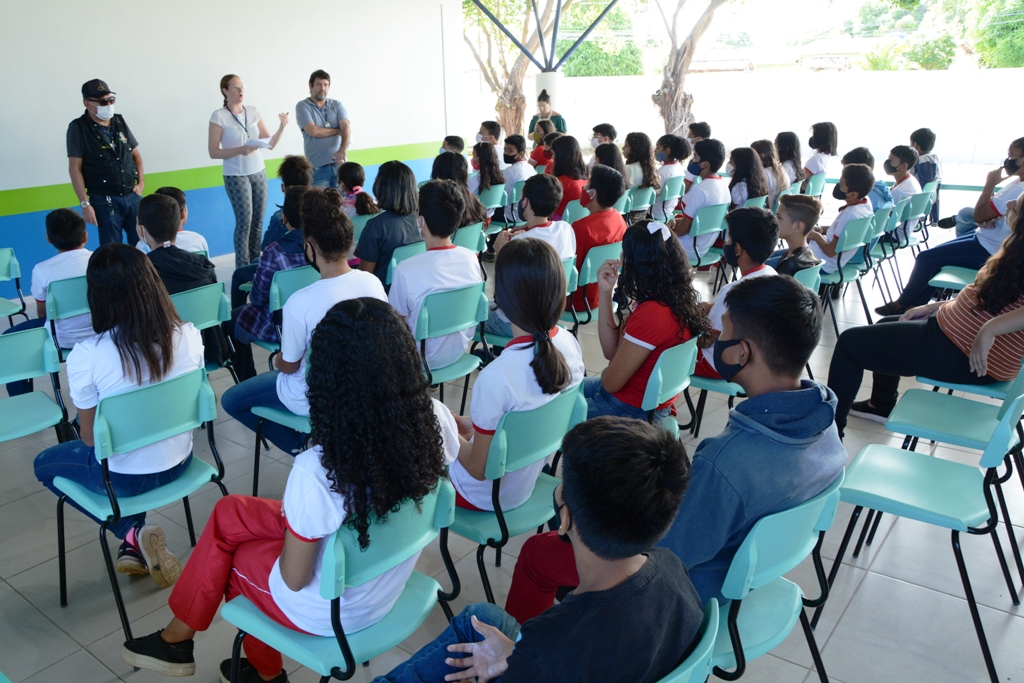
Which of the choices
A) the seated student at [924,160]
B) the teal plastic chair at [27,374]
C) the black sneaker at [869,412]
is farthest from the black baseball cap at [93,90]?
the seated student at [924,160]

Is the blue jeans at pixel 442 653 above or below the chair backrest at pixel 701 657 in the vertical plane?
below

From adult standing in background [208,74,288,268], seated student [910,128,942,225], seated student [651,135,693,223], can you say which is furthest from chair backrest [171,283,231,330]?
seated student [910,128,942,225]

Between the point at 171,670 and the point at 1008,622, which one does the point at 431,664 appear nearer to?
the point at 171,670

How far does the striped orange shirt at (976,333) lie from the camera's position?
8.95ft

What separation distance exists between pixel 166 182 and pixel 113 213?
5.01 ft

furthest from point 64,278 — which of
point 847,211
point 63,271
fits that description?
point 847,211

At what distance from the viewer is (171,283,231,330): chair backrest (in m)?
3.19

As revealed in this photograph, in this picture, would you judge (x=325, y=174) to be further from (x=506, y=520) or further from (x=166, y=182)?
(x=506, y=520)

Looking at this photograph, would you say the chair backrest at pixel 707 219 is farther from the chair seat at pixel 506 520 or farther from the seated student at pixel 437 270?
the chair seat at pixel 506 520

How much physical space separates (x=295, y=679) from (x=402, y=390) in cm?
109

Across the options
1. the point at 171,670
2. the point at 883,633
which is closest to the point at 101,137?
the point at 171,670

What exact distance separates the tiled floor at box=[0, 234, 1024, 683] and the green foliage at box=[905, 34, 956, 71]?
1246cm

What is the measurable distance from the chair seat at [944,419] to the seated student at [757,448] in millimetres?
958

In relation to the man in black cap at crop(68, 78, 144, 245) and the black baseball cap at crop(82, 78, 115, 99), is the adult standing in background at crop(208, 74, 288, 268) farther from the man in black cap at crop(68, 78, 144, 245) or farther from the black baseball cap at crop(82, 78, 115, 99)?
the black baseball cap at crop(82, 78, 115, 99)
